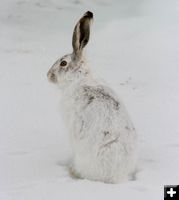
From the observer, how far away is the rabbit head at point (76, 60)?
4.27 ft

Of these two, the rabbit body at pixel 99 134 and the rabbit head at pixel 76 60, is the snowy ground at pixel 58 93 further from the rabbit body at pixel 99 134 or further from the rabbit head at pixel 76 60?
the rabbit head at pixel 76 60

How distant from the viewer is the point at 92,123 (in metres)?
1.26

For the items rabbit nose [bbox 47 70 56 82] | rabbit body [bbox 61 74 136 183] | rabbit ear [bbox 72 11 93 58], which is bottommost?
rabbit body [bbox 61 74 136 183]

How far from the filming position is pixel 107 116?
49.5 inches

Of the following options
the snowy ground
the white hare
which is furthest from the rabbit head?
the snowy ground

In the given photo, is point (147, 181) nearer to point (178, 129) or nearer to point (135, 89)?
point (178, 129)

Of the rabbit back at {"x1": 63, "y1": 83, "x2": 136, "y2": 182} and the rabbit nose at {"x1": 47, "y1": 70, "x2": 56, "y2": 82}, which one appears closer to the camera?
the rabbit back at {"x1": 63, "y1": 83, "x2": 136, "y2": 182}

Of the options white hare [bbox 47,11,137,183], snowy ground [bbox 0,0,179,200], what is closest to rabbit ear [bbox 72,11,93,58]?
white hare [bbox 47,11,137,183]

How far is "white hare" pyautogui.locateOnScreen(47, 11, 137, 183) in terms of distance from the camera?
124 cm

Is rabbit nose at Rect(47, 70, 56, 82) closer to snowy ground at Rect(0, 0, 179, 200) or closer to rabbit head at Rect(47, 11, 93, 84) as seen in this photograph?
rabbit head at Rect(47, 11, 93, 84)

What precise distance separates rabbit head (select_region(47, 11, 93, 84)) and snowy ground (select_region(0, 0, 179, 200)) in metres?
0.20

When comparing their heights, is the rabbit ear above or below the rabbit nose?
above

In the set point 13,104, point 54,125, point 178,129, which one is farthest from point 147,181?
point 13,104

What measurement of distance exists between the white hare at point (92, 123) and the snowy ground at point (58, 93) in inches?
1.5
